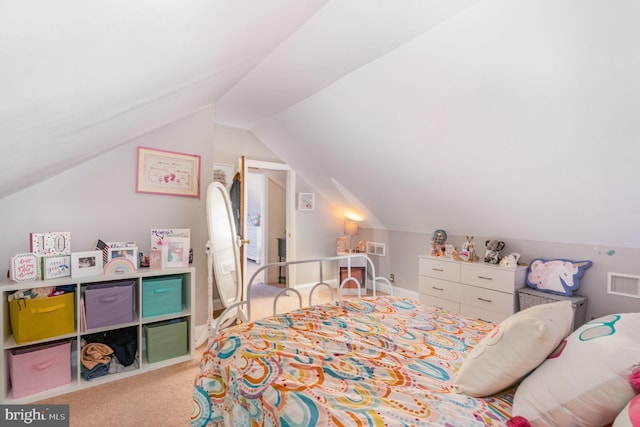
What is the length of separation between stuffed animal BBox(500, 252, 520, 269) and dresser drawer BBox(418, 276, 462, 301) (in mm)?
549

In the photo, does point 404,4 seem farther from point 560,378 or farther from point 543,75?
point 560,378

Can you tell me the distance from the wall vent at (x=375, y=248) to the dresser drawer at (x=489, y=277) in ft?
5.09

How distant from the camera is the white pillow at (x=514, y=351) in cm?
109

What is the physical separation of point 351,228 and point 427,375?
13.1 feet

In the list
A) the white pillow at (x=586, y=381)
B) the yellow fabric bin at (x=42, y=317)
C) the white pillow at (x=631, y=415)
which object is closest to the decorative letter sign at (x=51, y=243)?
the yellow fabric bin at (x=42, y=317)

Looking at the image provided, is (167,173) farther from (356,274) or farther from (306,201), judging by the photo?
(356,274)

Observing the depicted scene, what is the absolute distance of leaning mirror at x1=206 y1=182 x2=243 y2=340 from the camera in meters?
2.95

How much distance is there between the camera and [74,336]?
89.7 inches

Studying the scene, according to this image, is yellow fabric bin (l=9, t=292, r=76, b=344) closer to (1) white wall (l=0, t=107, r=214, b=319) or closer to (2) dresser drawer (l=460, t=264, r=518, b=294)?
(1) white wall (l=0, t=107, r=214, b=319)

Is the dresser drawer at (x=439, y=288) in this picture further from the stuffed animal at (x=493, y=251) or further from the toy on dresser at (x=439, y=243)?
the stuffed animal at (x=493, y=251)

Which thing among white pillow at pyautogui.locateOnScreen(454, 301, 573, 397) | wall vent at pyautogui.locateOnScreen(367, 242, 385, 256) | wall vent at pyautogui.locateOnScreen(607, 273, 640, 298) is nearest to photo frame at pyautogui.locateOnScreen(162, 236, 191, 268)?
white pillow at pyautogui.locateOnScreen(454, 301, 573, 397)

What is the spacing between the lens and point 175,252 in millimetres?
2693

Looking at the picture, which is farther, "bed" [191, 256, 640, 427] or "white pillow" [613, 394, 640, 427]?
"bed" [191, 256, 640, 427]

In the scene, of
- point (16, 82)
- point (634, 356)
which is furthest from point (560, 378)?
point (16, 82)
